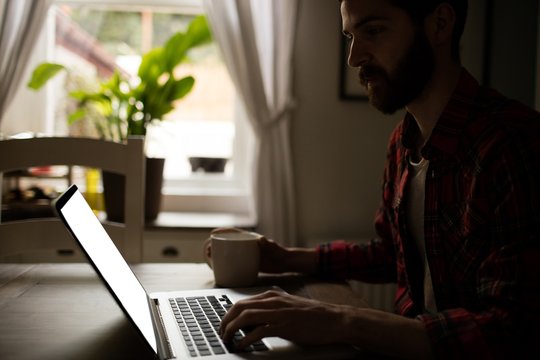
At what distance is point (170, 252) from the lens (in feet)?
6.84

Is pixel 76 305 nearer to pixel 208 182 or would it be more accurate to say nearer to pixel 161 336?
pixel 161 336

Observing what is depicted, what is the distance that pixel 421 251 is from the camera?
39.4 inches

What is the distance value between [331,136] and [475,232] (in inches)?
54.5

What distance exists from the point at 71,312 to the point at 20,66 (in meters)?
1.45

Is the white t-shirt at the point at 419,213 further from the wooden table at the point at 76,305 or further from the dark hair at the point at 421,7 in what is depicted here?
the dark hair at the point at 421,7

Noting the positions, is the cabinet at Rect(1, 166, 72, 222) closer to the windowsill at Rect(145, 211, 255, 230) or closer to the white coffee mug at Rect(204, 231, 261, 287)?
the windowsill at Rect(145, 211, 255, 230)

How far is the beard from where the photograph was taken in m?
0.95

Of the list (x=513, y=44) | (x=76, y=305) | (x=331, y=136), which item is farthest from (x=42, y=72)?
(x=513, y=44)

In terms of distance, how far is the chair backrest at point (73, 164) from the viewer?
4.09ft

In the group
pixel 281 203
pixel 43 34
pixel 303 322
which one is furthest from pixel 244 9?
pixel 303 322

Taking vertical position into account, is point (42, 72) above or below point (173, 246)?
above

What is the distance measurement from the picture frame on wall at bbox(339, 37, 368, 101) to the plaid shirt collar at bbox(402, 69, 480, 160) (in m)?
1.22

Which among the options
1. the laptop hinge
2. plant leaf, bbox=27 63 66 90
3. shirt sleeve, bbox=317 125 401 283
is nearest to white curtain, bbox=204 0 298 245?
plant leaf, bbox=27 63 66 90

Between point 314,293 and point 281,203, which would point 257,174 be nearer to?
point 281,203
